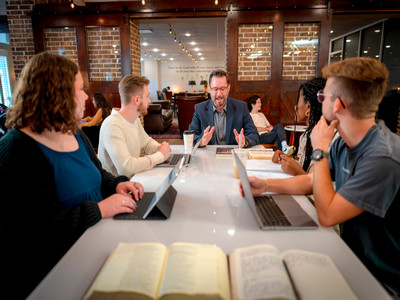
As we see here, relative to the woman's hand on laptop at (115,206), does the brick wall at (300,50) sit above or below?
above

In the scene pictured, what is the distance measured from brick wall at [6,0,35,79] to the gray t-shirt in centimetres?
641

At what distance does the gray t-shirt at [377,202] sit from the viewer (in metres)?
1.01

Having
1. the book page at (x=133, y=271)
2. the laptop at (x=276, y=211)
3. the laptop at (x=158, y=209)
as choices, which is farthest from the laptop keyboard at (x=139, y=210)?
the laptop at (x=276, y=211)

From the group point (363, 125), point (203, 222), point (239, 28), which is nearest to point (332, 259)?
point (203, 222)

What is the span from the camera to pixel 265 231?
1.02m

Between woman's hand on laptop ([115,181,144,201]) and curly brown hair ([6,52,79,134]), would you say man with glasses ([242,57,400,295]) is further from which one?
curly brown hair ([6,52,79,134])

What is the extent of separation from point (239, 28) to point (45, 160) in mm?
5003

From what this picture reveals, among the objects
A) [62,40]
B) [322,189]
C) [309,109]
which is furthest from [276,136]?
[62,40]

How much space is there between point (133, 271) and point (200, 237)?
0.32m

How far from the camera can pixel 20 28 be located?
5.44 m

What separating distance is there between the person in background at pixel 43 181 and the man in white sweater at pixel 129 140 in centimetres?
41

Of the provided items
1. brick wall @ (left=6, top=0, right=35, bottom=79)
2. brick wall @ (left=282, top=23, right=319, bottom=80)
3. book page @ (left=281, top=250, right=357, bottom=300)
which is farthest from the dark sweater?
brick wall @ (left=6, top=0, right=35, bottom=79)

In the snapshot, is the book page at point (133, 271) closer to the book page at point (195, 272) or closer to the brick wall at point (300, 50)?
the book page at point (195, 272)

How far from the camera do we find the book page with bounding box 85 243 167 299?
661mm
